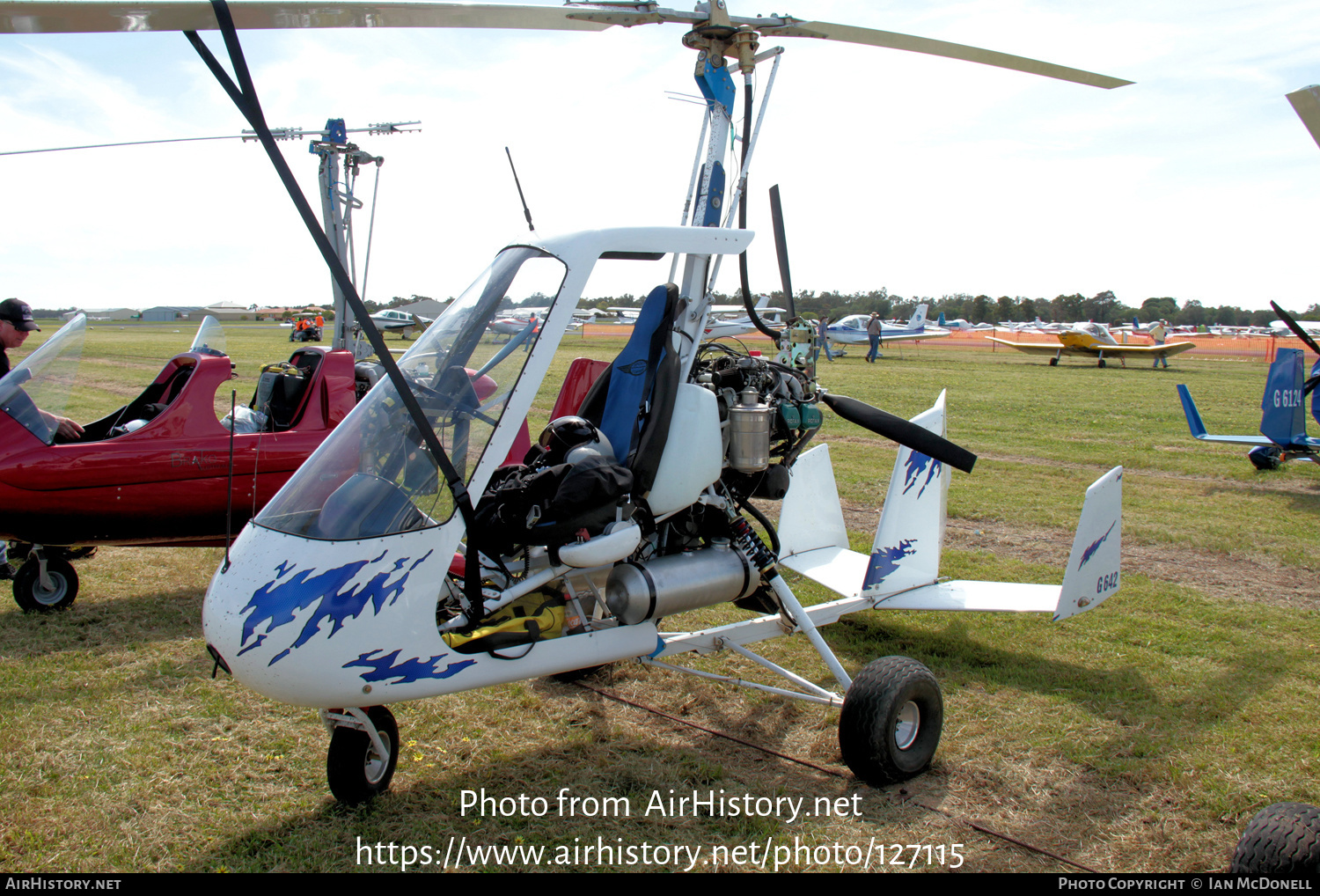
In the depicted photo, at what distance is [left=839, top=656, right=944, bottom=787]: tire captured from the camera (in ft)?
11.6

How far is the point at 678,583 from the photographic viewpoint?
3.69 metres

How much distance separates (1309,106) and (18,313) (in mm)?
7929

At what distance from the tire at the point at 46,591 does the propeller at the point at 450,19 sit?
4.75m

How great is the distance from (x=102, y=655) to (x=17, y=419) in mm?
1795

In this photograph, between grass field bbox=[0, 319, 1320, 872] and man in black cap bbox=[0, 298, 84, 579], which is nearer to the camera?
grass field bbox=[0, 319, 1320, 872]

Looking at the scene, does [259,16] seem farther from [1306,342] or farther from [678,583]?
[1306,342]

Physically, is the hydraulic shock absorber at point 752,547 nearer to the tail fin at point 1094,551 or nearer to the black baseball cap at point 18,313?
the tail fin at point 1094,551

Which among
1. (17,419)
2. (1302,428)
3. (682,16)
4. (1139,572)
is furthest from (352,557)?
(1302,428)

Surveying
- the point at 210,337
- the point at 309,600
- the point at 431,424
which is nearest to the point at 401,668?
the point at 309,600

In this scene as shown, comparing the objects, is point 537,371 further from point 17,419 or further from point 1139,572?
point 1139,572

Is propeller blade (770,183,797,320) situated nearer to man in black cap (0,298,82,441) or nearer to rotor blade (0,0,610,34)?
rotor blade (0,0,610,34)

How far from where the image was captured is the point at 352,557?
291cm

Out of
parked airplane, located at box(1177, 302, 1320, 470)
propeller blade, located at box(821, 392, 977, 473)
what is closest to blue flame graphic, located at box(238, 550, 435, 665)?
propeller blade, located at box(821, 392, 977, 473)

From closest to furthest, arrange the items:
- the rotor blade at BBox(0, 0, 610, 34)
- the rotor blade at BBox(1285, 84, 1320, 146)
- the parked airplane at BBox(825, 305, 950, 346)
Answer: the rotor blade at BBox(0, 0, 610, 34), the rotor blade at BBox(1285, 84, 1320, 146), the parked airplane at BBox(825, 305, 950, 346)
